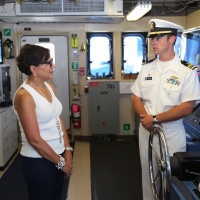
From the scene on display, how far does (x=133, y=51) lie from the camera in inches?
201

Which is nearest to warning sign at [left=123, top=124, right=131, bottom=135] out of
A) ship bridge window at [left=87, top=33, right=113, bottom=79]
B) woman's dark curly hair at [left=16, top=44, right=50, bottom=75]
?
ship bridge window at [left=87, top=33, right=113, bottom=79]

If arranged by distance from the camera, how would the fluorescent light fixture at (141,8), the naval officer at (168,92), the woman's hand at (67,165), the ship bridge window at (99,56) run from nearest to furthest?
the woman's hand at (67,165)
the naval officer at (168,92)
the fluorescent light fixture at (141,8)
the ship bridge window at (99,56)

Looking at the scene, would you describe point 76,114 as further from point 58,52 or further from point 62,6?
point 62,6

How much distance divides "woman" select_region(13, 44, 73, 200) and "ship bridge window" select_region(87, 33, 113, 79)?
3.30 meters

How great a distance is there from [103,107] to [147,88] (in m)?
2.76

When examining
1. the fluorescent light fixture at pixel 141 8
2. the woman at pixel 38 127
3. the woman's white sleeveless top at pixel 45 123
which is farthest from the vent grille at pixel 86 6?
the woman's white sleeveless top at pixel 45 123

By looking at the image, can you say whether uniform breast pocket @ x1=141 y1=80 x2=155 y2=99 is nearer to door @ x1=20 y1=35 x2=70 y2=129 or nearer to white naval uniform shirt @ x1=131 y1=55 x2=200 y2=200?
white naval uniform shirt @ x1=131 y1=55 x2=200 y2=200

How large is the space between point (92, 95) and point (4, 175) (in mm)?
2049

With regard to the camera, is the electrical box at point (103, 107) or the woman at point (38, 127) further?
the electrical box at point (103, 107)

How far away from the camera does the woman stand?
1.63 m

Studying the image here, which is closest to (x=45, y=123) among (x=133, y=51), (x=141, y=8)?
(x=141, y=8)

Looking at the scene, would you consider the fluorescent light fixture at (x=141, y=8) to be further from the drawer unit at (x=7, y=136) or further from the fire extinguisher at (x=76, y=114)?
the drawer unit at (x=7, y=136)

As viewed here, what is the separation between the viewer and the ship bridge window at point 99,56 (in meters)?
5.02

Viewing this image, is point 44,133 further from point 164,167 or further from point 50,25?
point 50,25
